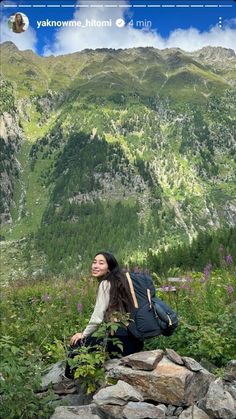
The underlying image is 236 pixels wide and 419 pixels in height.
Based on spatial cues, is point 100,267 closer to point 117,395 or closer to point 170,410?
point 117,395

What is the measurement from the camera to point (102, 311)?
601cm

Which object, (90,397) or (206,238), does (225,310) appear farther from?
(206,238)

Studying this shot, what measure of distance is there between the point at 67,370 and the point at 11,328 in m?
4.07

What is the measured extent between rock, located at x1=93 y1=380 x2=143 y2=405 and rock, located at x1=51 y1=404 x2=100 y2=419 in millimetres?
125

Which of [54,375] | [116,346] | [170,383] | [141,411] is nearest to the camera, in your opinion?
[141,411]

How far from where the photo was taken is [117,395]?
16.8 ft

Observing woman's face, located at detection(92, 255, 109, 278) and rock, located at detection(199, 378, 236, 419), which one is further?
woman's face, located at detection(92, 255, 109, 278)

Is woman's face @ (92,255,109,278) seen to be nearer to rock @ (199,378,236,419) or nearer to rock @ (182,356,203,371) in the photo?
rock @ (182,356,203,371)

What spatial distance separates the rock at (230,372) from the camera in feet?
18.5

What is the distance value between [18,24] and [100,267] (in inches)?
162

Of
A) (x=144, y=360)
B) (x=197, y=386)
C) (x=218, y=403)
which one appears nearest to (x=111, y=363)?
(x=144, y=360)

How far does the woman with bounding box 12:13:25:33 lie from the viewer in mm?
7542

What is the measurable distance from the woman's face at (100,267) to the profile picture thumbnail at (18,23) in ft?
12.6

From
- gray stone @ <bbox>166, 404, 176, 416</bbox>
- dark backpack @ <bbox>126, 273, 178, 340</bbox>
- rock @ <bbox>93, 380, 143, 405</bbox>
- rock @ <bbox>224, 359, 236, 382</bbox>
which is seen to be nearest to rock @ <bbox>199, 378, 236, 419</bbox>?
gray stone @ <bbox>166, 404, 176, 416</bbox>
